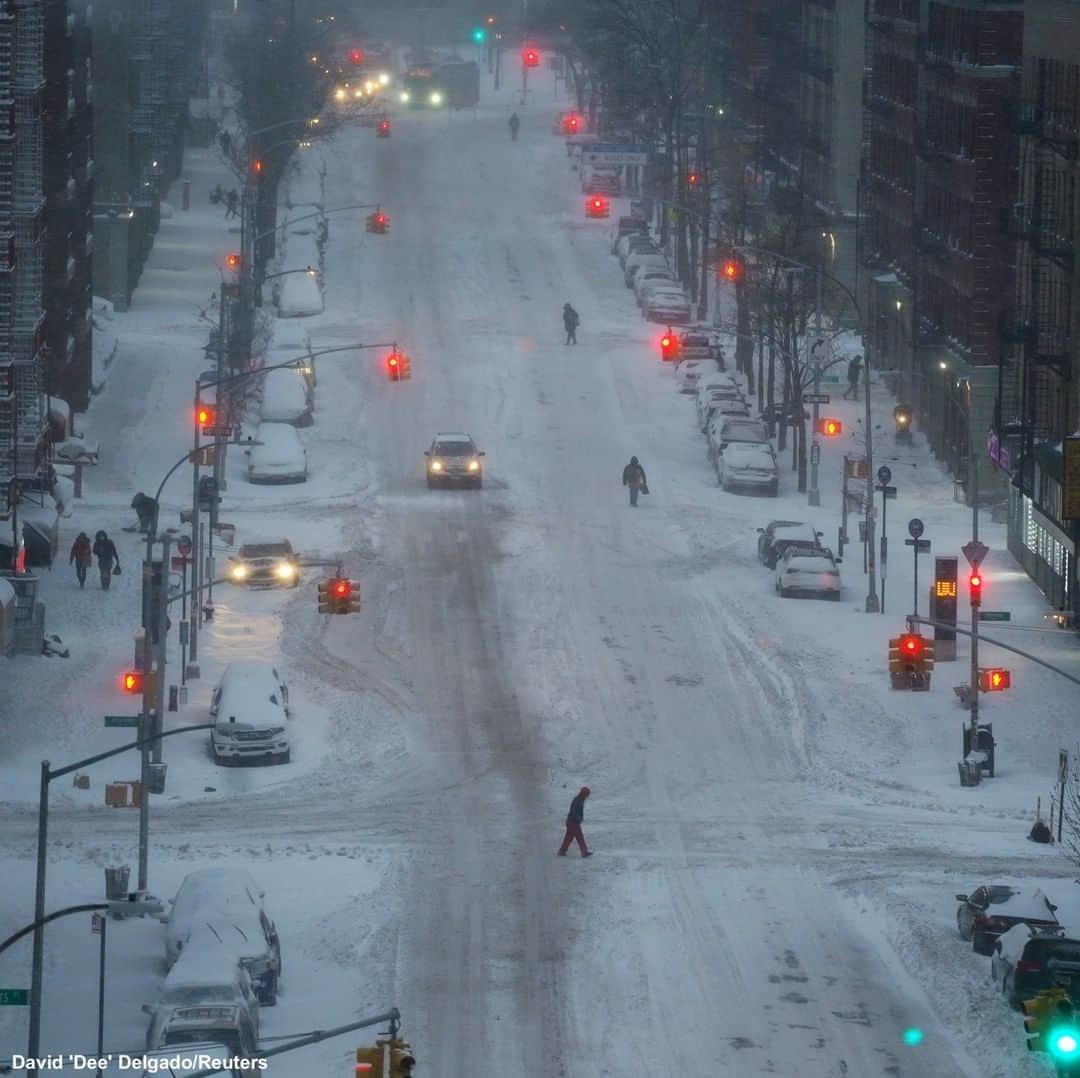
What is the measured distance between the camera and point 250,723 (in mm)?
48562

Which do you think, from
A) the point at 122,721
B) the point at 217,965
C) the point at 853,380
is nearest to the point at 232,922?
the point at 217,965

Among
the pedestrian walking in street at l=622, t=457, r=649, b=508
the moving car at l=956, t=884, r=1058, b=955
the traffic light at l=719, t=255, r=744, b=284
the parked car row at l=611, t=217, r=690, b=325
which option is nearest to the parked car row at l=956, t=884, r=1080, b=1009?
the moving car at l=956, t=884, r=1058, b=955

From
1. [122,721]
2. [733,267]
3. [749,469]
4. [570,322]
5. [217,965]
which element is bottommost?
[749,469]

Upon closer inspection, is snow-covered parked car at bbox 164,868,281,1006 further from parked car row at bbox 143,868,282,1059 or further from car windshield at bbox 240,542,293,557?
car windshield at bbox 240,542,293,557

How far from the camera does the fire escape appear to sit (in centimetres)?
5881

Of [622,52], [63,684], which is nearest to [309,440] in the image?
[63,684]

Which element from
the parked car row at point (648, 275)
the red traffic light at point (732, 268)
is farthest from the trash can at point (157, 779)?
the parked car row at point (648, 275)

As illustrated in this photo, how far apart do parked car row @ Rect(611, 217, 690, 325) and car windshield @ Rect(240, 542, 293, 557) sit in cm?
3287

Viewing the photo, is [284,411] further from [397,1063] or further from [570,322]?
[397,1063]

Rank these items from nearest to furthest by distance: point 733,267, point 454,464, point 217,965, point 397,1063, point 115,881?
point 397,1063 → point 217,965 → point 115,881 → point 454,464 → point 733,267

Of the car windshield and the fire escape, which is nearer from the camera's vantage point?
the fire escape

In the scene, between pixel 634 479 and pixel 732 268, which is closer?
pixel 634 479

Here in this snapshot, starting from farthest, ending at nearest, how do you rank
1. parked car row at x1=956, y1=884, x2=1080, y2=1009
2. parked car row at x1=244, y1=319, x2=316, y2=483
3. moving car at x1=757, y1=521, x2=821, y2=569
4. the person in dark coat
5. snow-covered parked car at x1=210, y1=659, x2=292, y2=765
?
parked car row at x1=244, y1=319, x2=316, y2=483 < moving car at x1=757, y1=521, x2=821, y2=569 < snow-covered parked car at x1=210, y1=659, x2=292, y2=765 < the person in dark coat < parked car row at x1=956, y1=884, x2=1080, y2=1009

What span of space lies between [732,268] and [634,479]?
1709 centimetres
